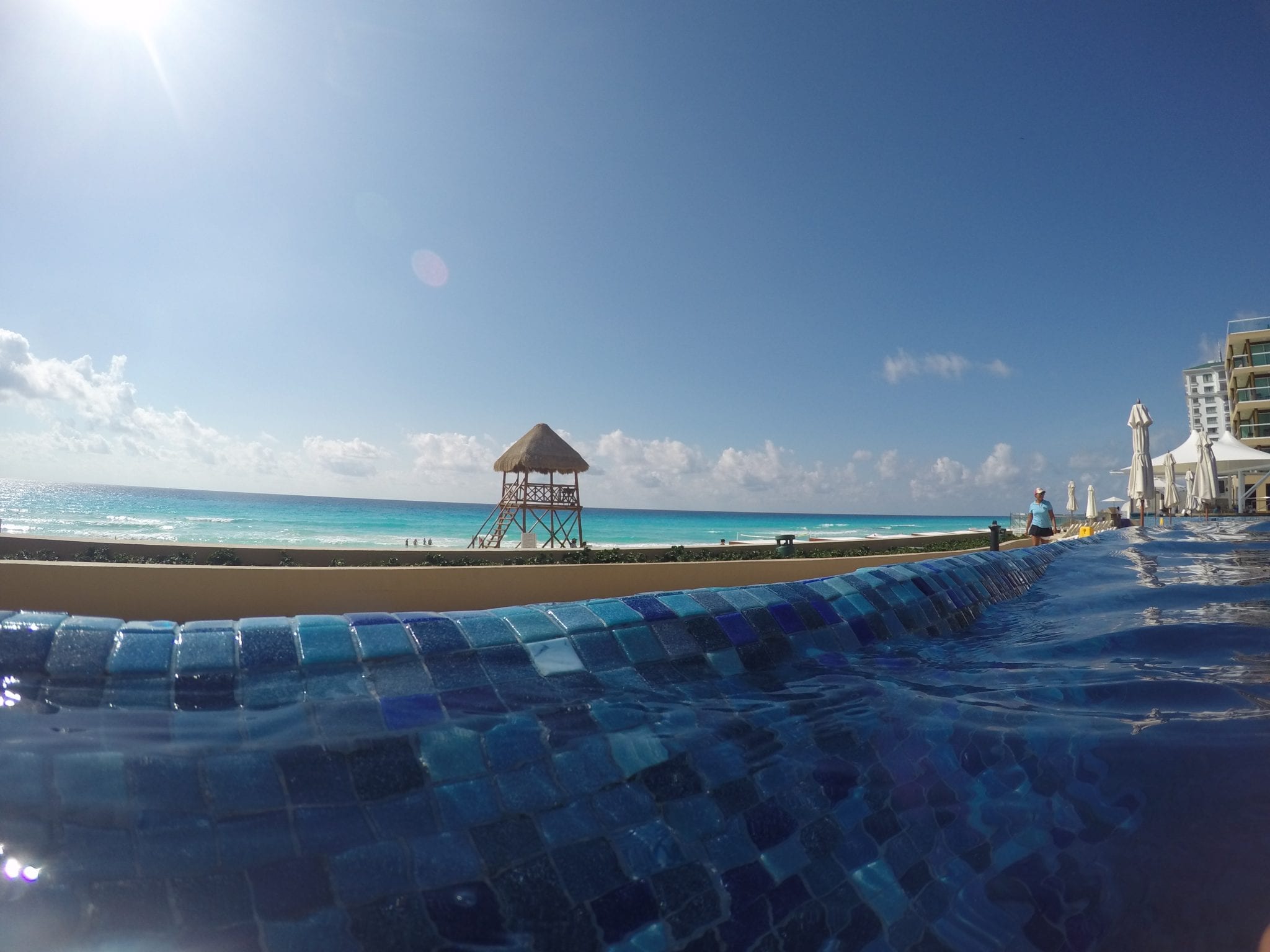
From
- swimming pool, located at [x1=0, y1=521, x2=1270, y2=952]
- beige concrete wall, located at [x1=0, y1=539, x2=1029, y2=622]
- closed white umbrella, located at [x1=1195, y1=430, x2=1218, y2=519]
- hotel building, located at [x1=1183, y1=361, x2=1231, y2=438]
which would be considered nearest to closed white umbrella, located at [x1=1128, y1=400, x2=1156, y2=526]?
closed white umbrella, located at [x1=1195, y1=430, x2=1218, y2=519]

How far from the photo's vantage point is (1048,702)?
6.87 feet

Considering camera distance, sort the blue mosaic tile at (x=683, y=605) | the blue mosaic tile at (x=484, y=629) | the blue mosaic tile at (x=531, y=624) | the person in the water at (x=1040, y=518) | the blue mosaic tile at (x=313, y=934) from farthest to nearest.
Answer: the person in the water at (x=1040, y=518) < the blue mosaic tile at (x=683, y=605) < the blue mosaic tile at (x=531, y=624) < the blue mosaic tile at (x=484, y=629) < the blue mosaic tile at (x=313, y=934)

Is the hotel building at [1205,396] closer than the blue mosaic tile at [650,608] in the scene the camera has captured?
No

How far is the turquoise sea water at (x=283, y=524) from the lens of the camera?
31.0 metres

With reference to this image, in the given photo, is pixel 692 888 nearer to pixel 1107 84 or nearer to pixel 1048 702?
pixel 1048 702

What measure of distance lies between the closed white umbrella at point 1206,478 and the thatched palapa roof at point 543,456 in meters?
19.6

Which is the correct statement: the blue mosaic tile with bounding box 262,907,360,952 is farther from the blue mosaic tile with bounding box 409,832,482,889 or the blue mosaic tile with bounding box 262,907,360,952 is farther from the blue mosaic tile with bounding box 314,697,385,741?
the blue mosaic tile with bounding box 314,697,385,741

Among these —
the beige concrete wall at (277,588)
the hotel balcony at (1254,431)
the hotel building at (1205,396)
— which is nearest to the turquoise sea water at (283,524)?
the beige concrete wall at (277,588)

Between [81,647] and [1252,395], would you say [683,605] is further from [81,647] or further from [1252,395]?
[1252,395]

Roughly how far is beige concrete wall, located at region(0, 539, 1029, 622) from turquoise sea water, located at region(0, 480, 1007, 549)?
32.3 ft

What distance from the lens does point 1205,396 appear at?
189ft

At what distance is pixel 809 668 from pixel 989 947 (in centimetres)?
102

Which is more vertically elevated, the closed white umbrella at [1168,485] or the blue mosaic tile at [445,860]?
the closed white umbrella at [1168,485]

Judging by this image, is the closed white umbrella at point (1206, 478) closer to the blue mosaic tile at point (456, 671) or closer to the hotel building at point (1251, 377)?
the hotel building at point (1251, 377)
